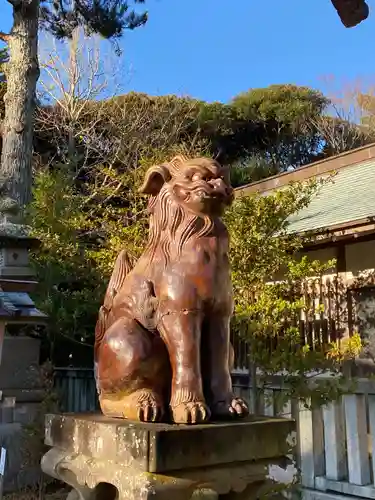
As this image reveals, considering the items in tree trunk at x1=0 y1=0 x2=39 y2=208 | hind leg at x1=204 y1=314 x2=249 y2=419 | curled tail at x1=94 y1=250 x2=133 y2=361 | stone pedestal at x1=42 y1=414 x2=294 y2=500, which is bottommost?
stone pedestal at x1=42 y1=414 x2=294 y2=500

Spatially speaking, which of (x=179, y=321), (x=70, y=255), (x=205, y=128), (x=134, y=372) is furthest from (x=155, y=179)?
(x=205, y=128)

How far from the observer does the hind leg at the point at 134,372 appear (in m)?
2.24

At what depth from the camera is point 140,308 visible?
2.42 meters

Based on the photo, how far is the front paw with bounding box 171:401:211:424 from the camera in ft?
6.95

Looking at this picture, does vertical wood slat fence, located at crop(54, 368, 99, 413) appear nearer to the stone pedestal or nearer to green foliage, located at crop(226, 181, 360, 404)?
green foliage, located at crop(226, 181, 360, 404)

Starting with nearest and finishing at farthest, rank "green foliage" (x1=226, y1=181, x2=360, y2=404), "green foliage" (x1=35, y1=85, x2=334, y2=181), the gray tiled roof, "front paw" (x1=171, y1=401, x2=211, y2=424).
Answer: "front paw" (x1=171, y1=401, x2=211, y2=424), "green foliage" (x1=226, y1=181, x2=360, y2=404), the gray tiled roof, "green foliage" (x1=35, y1=85, x2=334, y2=181)

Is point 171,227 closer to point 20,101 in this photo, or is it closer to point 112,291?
point 112,291

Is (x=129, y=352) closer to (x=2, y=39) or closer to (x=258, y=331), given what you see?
(x=258, y=331)

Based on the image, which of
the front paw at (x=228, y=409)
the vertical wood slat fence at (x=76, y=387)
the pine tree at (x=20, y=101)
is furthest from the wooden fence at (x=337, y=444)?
the pine tree at (x=20, y=101)

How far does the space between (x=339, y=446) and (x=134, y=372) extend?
9.96ft

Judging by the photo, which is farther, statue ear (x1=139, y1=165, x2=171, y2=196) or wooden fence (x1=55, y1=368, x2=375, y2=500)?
wooden fence (x1=55, y1=368, x2=375, y2=500)

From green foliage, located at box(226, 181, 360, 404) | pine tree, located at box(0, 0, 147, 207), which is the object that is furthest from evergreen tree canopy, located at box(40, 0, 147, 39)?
green foliage, located at box(226, 181, 360, 404)

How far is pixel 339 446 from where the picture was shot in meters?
4.59

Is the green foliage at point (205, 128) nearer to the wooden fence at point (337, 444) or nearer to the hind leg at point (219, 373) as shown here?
the wooden fence at point (337, 444)
